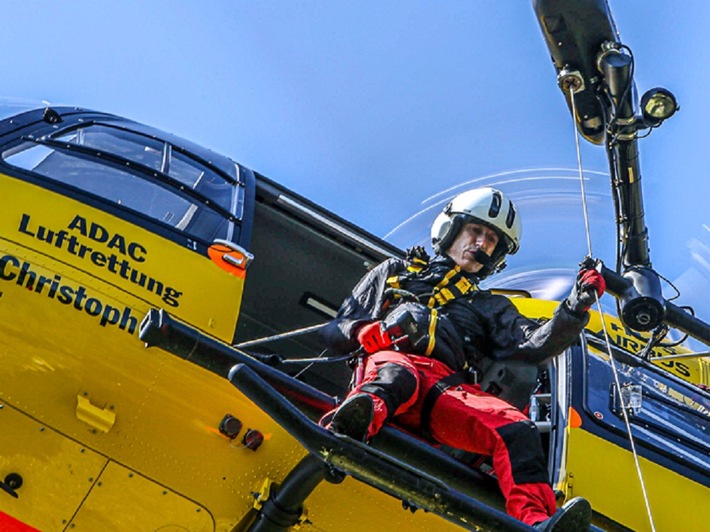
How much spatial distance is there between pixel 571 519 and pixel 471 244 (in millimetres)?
2411

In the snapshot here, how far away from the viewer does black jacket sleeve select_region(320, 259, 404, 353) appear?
19.3 feet

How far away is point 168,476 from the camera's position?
192 inches

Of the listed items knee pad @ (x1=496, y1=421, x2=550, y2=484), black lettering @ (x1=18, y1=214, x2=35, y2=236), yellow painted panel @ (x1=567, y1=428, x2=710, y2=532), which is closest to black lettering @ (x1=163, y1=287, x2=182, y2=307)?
black lettering @ (x1=18, y1=214, x2=35, y2=236)

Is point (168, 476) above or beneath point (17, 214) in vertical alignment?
beneath

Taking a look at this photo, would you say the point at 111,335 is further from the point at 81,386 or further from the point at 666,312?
the point at 666,312

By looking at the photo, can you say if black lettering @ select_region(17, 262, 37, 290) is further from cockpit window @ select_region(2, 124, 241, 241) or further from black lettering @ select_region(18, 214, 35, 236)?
cockpit window @ select_region(2, 124, 241, 241)

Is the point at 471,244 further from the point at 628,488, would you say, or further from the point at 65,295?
the point at 65,295

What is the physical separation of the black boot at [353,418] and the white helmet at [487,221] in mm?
2088

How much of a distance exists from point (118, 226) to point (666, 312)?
4041 millimetres

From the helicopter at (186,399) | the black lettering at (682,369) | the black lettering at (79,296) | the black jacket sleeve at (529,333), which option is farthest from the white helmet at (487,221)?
the black lettering at (682,369)

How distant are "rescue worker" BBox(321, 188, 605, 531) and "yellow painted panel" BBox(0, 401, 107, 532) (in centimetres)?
110

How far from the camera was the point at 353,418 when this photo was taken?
4555 mm

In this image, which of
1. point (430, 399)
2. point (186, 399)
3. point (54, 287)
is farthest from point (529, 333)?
point (54, 287)

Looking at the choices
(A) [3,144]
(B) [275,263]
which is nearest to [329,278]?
(B) [275,263]
